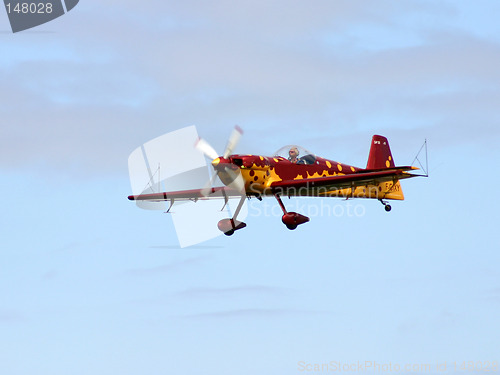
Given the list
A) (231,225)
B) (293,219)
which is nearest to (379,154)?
(293,219)

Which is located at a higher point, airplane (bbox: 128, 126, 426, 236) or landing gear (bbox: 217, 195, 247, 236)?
airplane (bbox: 128, 126, 426, 236)

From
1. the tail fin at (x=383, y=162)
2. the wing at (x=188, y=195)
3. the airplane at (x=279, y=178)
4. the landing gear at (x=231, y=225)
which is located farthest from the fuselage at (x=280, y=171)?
the tail fin at (x=383, y=162)

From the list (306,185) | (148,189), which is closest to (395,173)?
(306,185)

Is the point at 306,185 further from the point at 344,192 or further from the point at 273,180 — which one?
the point at 344,192

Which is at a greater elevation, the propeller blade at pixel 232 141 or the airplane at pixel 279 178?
the propeller blade at pixel 232 141

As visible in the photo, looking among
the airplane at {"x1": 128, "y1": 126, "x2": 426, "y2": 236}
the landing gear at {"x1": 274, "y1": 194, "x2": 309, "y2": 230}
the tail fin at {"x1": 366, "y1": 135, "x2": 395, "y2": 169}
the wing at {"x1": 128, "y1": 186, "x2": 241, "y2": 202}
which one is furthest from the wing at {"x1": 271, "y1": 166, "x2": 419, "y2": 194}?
the tail fin at {"x1": 366, "y1": 135, "x2": 395, "y2": 169}

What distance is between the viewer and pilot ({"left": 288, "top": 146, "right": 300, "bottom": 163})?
101 ft

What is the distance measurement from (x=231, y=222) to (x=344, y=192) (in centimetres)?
485

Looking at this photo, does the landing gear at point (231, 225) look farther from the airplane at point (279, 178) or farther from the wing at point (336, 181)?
the wing at point (336, 181)

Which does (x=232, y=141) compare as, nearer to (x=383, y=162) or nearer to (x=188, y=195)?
(x=188, y=195)

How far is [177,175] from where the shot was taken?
32.3 metres

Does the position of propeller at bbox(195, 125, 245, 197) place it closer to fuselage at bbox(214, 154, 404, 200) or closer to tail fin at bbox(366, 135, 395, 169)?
fuselage at bbox(214, 154, 404, 200)

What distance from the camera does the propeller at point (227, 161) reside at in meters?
29.4

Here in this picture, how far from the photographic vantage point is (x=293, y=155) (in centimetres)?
3091
